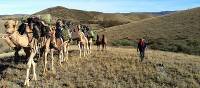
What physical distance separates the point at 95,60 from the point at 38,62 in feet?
14.9

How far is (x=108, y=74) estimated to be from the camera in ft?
102

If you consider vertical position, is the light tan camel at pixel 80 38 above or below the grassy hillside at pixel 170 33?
above

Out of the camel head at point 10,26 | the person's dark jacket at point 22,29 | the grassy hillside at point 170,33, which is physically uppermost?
the camel head at point 10,26

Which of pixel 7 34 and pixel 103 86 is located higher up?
pixel 7 34

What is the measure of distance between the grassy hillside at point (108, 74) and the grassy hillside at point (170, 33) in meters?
35.7

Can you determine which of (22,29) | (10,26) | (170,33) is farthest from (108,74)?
(170,33)

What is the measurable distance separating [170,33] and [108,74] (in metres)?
58.9

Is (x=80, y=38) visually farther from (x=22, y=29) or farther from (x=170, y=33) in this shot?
(x=170, y=33)

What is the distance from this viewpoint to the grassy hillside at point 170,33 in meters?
75.4

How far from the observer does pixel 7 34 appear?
80.4ft

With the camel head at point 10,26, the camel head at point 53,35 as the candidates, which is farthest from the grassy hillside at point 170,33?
the camel head at point 10,26

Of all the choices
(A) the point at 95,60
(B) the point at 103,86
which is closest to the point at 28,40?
(B) the point at 103,86

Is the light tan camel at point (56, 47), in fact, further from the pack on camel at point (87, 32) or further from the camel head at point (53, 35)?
the pack on camel at point (87, 32)

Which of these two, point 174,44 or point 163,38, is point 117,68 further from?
point 163,38
